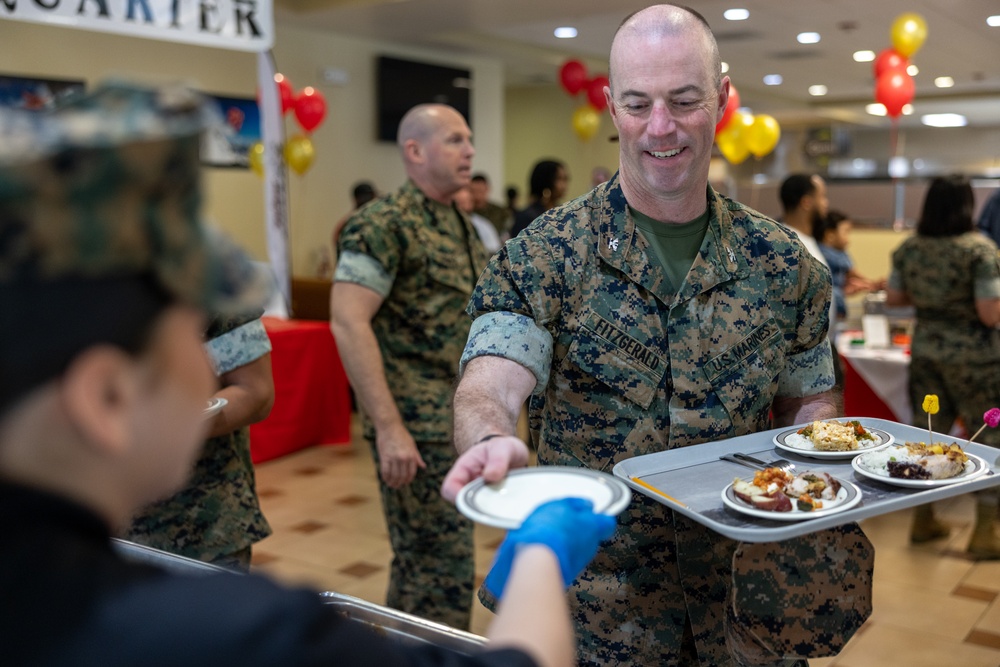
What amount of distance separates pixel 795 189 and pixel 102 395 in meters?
4.01

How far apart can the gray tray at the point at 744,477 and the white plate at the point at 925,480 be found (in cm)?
1

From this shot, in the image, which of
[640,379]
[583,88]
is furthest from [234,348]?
[583,88]

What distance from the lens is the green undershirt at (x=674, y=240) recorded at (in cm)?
156

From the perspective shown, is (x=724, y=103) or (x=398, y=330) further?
(x=398, y=330)

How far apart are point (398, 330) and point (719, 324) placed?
5.02 feet

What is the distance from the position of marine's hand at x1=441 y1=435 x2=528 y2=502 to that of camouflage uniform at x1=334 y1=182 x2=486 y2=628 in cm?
178

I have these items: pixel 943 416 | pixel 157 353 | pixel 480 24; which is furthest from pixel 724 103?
pixel 480 24

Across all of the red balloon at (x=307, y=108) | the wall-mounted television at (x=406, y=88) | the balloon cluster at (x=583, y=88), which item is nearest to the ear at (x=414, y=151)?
the red balloon at (x=307, y=108)

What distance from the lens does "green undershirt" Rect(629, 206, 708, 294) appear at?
1556 mm

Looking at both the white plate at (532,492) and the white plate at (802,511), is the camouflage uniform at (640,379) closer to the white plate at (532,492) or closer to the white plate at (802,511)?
the white plate at (802,511)

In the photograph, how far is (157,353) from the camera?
56 centimetres

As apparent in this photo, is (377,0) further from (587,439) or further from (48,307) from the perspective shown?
(48,307)

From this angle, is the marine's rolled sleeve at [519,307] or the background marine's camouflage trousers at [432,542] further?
the background marine's camouflage trousers at [432,542]

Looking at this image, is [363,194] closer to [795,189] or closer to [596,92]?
[596,92]
